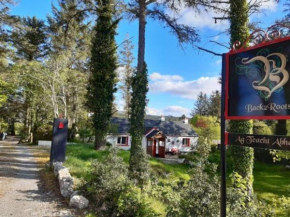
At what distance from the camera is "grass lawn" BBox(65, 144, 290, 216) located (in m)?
9.75

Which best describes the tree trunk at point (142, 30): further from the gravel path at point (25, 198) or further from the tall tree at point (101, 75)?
the gravel path at point (25, 198)

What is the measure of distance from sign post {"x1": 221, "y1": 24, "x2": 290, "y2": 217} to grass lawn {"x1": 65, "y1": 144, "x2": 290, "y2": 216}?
5793mm

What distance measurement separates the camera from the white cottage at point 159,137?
21.8m

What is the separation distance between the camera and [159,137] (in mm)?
22047

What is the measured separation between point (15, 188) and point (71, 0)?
8973 mm

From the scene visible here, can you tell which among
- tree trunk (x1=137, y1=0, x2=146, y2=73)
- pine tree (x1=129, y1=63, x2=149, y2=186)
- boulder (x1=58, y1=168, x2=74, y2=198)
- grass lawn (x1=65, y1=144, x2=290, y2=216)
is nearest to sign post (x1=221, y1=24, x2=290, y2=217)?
boulder (x1=58, y1=168, x2=74, y2=198)

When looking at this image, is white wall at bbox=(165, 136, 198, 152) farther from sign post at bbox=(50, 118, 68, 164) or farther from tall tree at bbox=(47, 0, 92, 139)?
sign post at bbox=(50, 118, 68, 164)

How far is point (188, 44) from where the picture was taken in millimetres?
9492

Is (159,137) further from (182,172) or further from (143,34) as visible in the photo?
(143,34)

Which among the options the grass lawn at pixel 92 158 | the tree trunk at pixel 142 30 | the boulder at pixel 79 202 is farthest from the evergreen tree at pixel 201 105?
the boulder at pixel 79 202

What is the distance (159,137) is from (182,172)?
811 cm

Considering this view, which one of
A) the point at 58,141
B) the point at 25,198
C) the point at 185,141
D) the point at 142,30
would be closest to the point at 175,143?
the point at 185,141

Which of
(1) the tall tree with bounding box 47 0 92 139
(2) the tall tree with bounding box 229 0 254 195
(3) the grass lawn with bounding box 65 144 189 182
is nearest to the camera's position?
(2) the tall tree with bounding box 229 0 254 195

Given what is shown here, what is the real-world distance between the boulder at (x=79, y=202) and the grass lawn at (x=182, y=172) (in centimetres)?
267
